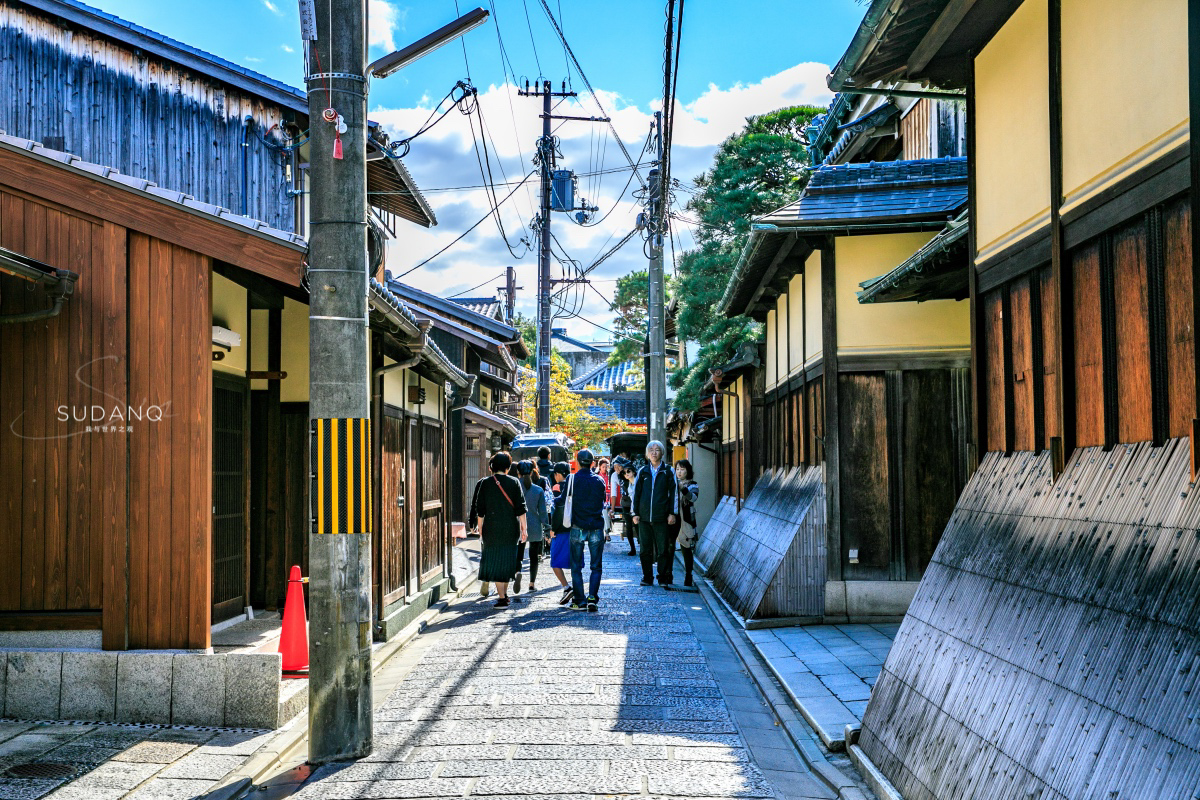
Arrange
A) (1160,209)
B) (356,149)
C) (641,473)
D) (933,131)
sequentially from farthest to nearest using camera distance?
1. (641,473)
2. (933,131)
3. (356,149)
4. (1160,209)

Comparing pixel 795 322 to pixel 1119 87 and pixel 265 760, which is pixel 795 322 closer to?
pixel 1119 87

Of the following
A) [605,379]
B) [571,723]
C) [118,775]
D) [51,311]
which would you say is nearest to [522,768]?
[571,723]

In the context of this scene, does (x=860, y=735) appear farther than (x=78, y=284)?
No

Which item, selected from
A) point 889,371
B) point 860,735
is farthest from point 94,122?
point 860,735

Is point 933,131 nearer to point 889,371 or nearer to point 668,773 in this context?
point 889,371

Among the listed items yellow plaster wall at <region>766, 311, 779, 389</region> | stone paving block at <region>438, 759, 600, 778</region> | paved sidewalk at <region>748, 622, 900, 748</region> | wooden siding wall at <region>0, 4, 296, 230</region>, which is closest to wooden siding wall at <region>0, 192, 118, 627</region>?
stone paving block at <region>438, 759, 600, 778</region>

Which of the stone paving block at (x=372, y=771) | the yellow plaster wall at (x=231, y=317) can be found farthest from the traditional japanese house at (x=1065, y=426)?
the yellow plaster wall at (x=231, y=317)

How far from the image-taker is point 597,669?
959 cm

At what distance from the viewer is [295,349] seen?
1159 centimetres

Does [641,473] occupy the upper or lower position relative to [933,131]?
lower

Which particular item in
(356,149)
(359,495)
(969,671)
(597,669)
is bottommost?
(597,669)

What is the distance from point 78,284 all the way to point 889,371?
28.0 ft

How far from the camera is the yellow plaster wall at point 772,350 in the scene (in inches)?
652

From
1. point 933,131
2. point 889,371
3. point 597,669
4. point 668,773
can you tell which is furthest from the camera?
point 933,131
